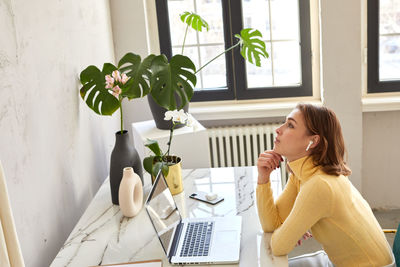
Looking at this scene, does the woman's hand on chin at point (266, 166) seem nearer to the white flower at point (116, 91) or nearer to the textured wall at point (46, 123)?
the white flower at point (116, 91)

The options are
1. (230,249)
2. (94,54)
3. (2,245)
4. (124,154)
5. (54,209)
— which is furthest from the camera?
(94,54)

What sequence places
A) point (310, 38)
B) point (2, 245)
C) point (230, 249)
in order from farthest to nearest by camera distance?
point (310, 38) → point (230, 249) → point (2, 245)

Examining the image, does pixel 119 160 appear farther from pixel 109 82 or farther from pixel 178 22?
pixel 178 22

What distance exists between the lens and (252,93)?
381 centimetres

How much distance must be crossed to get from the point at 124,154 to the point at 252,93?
168 centimetres

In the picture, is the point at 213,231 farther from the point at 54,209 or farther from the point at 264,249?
the point at 54,209

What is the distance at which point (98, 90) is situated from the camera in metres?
2.51

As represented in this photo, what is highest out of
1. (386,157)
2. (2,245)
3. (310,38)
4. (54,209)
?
(310,38)

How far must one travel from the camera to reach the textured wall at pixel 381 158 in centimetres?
363

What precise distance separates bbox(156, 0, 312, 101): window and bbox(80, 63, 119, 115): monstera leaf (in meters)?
1.26

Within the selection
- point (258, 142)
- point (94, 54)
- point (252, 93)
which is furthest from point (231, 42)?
point (94, 54)

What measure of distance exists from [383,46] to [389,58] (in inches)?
4.1

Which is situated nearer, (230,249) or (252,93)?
(230,249)

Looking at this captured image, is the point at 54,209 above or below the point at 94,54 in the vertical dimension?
below
